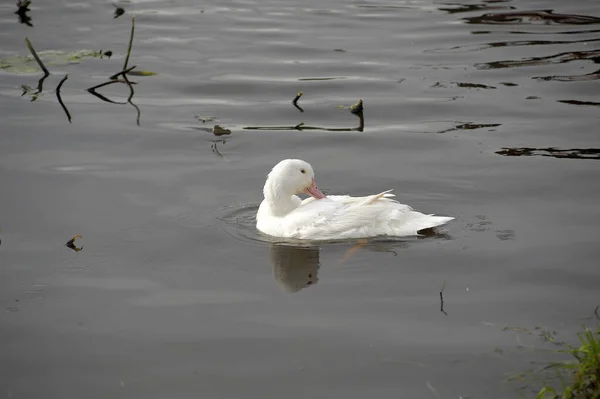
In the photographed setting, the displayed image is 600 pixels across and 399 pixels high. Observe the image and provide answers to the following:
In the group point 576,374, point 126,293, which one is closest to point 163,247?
point 126,293

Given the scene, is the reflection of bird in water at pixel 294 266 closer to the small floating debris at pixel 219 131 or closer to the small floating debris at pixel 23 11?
the small floating debris at pixel 219 131

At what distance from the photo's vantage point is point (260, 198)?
31.0ft

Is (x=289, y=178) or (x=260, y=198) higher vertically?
(x=289, y=178)

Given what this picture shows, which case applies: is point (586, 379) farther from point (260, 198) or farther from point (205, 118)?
point (205, 118)

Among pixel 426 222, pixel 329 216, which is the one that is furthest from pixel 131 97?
pixel 426 222

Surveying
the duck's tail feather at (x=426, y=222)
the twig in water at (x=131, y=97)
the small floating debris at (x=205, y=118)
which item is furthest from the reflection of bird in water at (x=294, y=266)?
the twig in water at (x=131, y=97)

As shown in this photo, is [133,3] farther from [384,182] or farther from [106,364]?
[106,364]

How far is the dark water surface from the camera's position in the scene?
629 centimetres

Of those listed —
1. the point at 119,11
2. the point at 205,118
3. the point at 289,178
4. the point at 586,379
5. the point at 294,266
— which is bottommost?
the point at 294,266

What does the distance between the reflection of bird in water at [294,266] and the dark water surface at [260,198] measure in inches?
1.2

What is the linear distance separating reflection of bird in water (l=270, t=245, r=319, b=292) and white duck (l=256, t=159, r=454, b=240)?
0.18 meters

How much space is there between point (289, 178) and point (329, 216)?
22.0 inches

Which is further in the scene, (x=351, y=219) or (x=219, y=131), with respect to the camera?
(x=219, y=131)

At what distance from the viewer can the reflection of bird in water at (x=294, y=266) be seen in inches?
298
